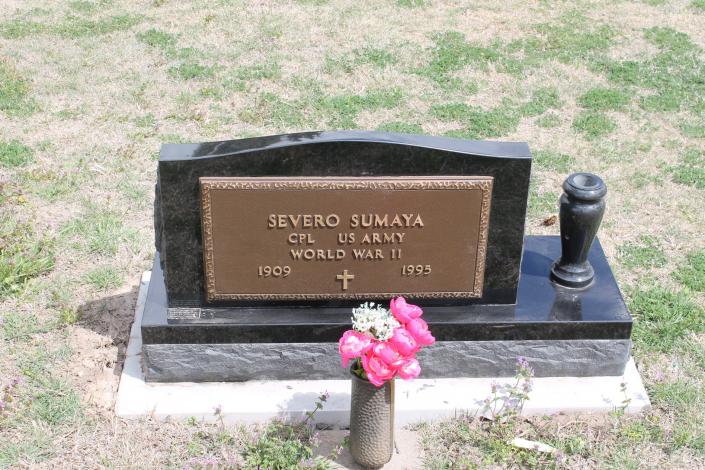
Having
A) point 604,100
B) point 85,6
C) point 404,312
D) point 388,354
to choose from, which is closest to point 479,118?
point 604,100

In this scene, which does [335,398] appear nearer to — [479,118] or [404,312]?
[404,312]

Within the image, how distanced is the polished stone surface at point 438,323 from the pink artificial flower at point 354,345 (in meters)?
0.82

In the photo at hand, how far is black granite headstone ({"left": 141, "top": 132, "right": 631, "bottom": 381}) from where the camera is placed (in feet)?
15.4

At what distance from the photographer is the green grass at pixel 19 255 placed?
5.97 metres

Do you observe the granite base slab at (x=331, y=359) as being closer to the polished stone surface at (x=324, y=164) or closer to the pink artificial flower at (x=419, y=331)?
the polished stone surface at (x=324, y=164)

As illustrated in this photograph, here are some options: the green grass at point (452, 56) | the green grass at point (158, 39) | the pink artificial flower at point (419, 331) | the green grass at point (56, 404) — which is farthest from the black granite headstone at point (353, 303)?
the green grass at point (158, 39)

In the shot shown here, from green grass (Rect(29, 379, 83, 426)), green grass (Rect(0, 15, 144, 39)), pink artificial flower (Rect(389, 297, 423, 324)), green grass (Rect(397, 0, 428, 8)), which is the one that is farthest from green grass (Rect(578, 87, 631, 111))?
green grass (Rect(29, 379, 83, 426))

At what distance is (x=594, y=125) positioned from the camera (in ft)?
27.1

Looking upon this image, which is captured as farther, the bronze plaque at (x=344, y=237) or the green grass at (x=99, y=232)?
the green grass at (x=99, y=232)

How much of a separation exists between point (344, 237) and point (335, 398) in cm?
95

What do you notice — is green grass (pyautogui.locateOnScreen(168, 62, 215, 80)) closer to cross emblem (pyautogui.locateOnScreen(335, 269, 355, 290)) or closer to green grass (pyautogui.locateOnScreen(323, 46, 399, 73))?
green grass (pyautogui.locateOnScreen(323, 46, 399, 73))

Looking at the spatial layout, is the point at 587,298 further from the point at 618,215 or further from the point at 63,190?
the point at 63,190

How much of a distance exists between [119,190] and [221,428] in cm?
311

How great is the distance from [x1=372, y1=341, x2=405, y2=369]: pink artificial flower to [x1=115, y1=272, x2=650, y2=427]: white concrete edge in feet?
2.91
